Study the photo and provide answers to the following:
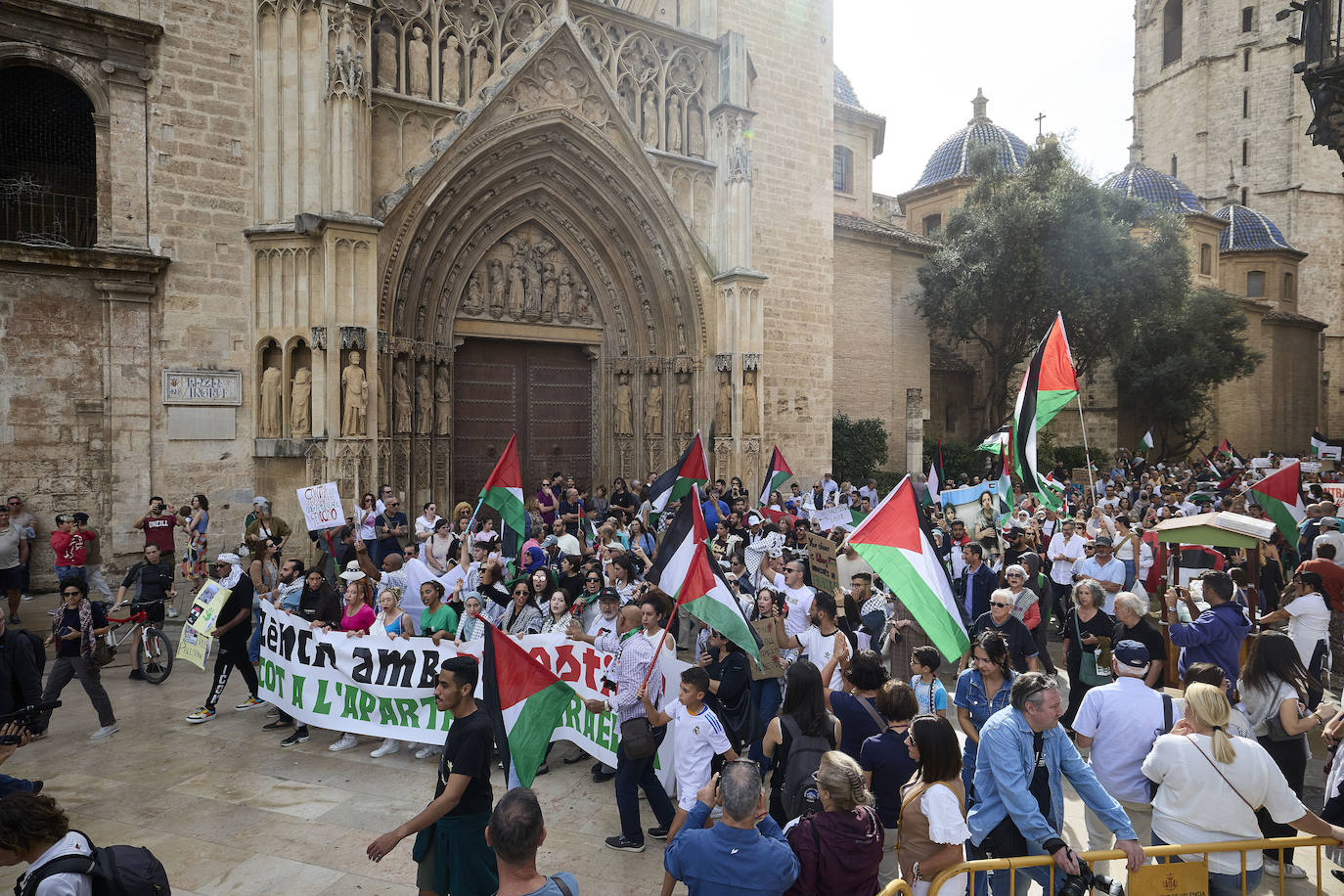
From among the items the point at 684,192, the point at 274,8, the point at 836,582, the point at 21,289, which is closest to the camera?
the point at 836,582

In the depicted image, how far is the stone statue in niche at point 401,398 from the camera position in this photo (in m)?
15.6

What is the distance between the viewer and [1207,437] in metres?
41.4

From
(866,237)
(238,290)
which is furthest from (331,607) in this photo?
(866,237)

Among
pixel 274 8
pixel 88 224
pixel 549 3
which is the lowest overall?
pixel 88 224

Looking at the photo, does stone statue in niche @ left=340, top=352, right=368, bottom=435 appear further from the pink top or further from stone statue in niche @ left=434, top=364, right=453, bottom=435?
the pink top

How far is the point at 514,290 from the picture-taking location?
59.2 ft

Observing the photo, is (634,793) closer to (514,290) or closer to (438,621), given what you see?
(438,621)

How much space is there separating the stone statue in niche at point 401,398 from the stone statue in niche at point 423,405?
1.45ft

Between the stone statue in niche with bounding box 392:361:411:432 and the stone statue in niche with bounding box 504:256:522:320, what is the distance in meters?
3.09

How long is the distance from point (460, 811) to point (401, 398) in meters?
12.4

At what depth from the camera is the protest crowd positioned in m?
3.79

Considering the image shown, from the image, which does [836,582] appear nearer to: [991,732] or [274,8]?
[991,732]

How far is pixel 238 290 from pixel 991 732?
13918 millimetres

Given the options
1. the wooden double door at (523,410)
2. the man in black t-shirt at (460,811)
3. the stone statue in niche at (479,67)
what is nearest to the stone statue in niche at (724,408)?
the wooden double door at (523,410)
